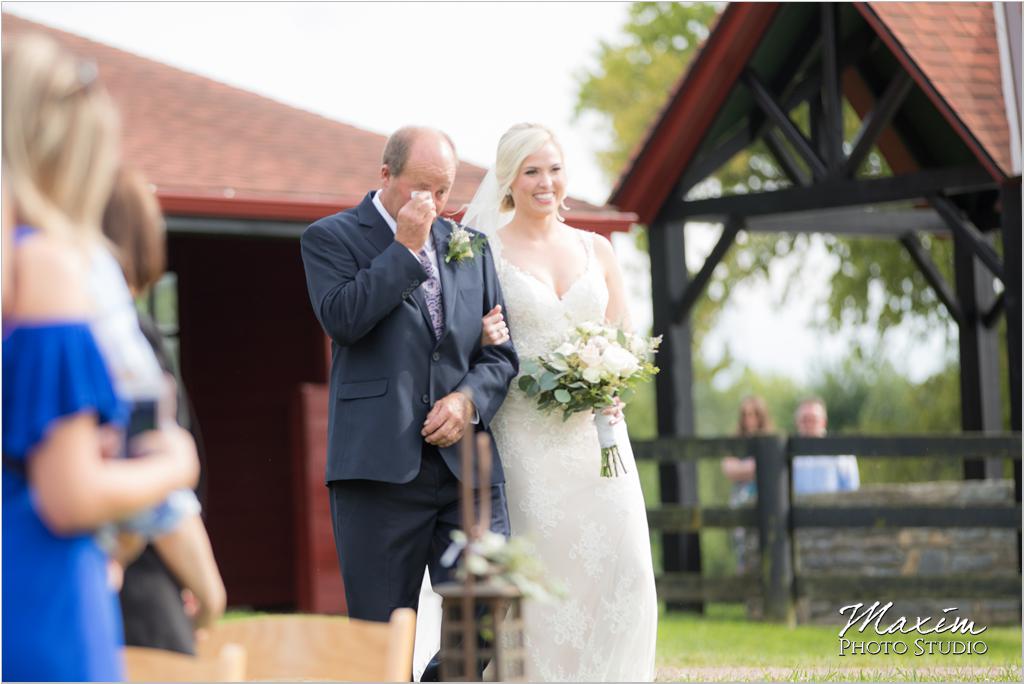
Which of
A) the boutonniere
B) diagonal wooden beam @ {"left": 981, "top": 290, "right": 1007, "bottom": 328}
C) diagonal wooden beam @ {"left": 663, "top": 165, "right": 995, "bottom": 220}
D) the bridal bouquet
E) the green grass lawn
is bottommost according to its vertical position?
the green grass lawn

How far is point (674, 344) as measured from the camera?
12328mm

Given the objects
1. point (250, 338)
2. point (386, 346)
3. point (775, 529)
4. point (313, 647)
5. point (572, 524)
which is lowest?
point (775, 529)

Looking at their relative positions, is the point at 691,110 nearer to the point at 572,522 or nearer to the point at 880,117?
the point at 880,117

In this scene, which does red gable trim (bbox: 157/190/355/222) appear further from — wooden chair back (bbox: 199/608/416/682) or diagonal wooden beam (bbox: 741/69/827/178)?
wooden chair back (bbox: 199/608/416/682)

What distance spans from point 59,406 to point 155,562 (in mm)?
800

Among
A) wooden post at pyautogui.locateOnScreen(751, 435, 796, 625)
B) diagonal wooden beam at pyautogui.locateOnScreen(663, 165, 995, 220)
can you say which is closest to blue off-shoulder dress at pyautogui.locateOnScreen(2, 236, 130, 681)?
wooden post at pyautogui.locateOnScreen(751, 435, 796, 625)

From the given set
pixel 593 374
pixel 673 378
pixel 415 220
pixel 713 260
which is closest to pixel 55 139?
pixel 415 220

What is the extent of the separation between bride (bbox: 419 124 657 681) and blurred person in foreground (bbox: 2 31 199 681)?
9.36 feet

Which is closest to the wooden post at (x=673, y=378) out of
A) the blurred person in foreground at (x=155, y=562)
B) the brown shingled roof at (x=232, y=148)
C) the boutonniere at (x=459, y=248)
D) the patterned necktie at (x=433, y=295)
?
the brown shingled roof at (x=232, y=148)

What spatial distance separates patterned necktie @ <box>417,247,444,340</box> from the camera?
4.93 meters

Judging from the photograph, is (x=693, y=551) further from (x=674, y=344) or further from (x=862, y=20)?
(x=862, y=20)

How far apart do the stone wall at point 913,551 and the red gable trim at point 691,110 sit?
2.81m

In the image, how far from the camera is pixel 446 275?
4961 millimetres

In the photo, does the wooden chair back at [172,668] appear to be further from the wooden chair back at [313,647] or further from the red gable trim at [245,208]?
the red gable trim at [245,208]
